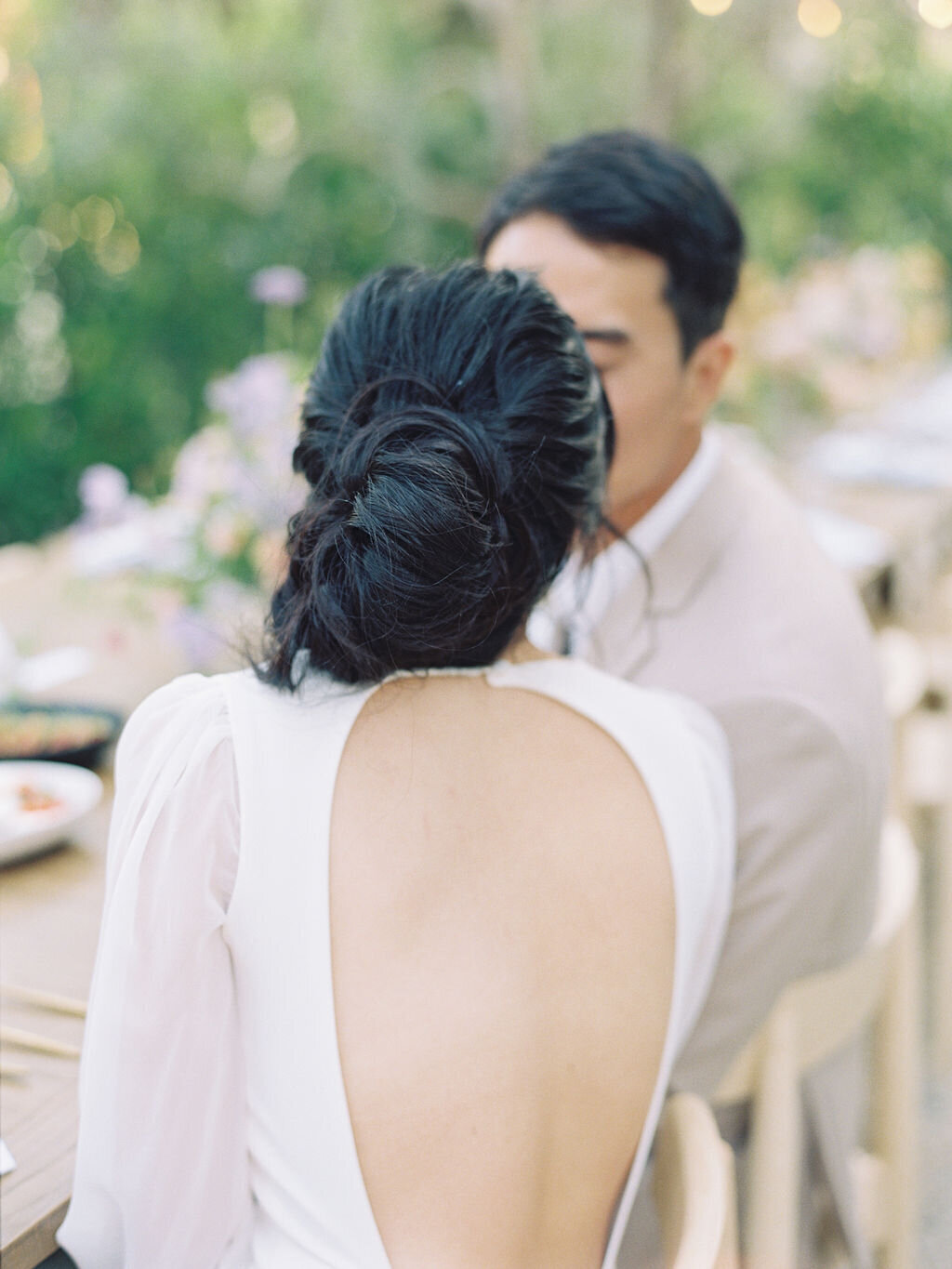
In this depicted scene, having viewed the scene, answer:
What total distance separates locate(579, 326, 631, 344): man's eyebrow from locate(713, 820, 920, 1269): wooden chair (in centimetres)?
72

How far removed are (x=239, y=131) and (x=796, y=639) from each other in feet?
18.0

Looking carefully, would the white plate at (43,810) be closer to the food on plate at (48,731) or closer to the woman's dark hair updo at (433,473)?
the food on plate at (48,731)

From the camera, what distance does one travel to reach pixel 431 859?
2.96 ft

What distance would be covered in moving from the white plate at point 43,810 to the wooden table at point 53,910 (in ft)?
0.11

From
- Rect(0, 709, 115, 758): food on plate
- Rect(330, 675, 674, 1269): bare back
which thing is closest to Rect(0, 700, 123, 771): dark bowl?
Rect(0, 709, 115, 758): food on plate

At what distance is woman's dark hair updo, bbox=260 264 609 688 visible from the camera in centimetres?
86

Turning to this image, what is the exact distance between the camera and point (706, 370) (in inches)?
65.2

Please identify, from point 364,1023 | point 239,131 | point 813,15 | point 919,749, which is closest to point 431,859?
point 364,1023

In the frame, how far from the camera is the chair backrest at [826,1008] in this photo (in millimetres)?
1264

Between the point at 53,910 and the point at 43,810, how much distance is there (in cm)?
17

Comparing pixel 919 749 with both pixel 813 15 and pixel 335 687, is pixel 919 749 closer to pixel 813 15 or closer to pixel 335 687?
pixel 335 687

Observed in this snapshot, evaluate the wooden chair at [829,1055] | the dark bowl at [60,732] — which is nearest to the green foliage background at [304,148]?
the dark bowl at [60,732]

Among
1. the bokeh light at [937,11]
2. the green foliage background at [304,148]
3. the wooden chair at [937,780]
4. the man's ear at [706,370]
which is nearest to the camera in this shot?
the man's ear at [706,370]

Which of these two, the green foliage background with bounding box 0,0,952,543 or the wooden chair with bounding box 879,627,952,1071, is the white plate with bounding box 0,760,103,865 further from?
the green foliage background with bounding box 0,0,952,543
